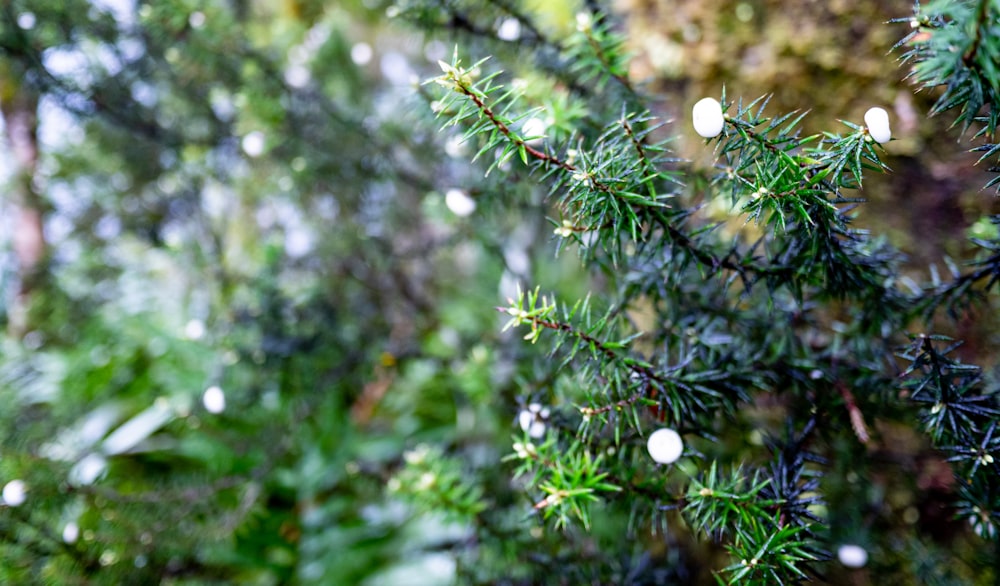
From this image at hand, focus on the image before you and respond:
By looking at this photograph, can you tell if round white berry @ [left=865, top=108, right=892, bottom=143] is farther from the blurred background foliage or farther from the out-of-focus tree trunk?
the out-of-focus tree trunk

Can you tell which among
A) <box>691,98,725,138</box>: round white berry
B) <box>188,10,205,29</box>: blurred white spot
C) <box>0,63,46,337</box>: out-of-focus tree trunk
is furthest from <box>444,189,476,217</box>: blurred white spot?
A: <box>0,63,46,337</box>: out-of-focus tree trunk

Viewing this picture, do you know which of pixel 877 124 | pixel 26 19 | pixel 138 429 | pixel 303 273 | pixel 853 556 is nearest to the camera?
pixel 877 124

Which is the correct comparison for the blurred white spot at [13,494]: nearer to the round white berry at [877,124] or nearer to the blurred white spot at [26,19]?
the blurred white spot at [26,19]

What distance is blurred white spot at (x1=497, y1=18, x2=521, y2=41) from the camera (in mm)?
679

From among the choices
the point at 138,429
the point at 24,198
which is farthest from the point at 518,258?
the point at 24,198

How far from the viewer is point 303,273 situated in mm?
1141

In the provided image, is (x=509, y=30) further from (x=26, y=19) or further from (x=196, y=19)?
(x=26, y=19)

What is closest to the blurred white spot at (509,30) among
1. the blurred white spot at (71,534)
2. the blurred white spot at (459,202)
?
the blurred white spot at (459,202)

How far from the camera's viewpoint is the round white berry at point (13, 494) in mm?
627

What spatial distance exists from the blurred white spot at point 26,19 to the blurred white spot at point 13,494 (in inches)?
24.3

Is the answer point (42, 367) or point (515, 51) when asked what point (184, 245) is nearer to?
point (42, 367)

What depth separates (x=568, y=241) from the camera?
459 millimetres

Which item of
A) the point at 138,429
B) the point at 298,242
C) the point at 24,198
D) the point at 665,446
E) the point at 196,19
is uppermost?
the point at 196,19

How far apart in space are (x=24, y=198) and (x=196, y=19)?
26.8 inches
